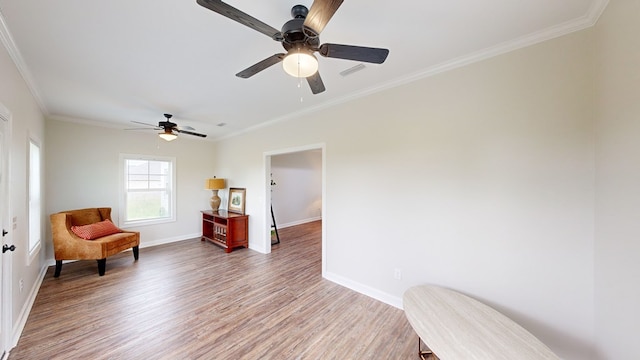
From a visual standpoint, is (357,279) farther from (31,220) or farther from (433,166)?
(31,220)

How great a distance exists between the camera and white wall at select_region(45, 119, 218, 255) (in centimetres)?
391

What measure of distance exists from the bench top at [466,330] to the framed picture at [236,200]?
3945 mm

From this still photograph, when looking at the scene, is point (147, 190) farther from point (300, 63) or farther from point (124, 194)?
point (300, 63)

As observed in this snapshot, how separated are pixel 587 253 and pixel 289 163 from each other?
6.09m

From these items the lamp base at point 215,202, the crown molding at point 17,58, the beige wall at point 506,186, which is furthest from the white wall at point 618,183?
the lamp base at point 215,202

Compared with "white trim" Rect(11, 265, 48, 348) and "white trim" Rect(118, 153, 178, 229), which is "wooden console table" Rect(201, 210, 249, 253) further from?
"white trim" Rect(11, 265, 48, 348)

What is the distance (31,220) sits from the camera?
2.93 metres

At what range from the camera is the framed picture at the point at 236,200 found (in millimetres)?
4977

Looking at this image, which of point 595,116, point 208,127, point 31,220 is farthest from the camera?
point 208,127

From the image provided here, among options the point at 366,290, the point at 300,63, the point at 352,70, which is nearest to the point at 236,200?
the point at 366,290

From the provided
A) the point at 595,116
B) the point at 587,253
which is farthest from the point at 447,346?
the point at 595,116

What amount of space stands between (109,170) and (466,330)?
20.2ft

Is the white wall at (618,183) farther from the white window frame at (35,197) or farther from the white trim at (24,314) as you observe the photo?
the white window frame at (35,197)

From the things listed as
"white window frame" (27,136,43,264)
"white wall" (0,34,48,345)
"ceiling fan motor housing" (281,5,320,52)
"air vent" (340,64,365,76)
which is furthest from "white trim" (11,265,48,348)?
"air vent" (340,64,365,76)
